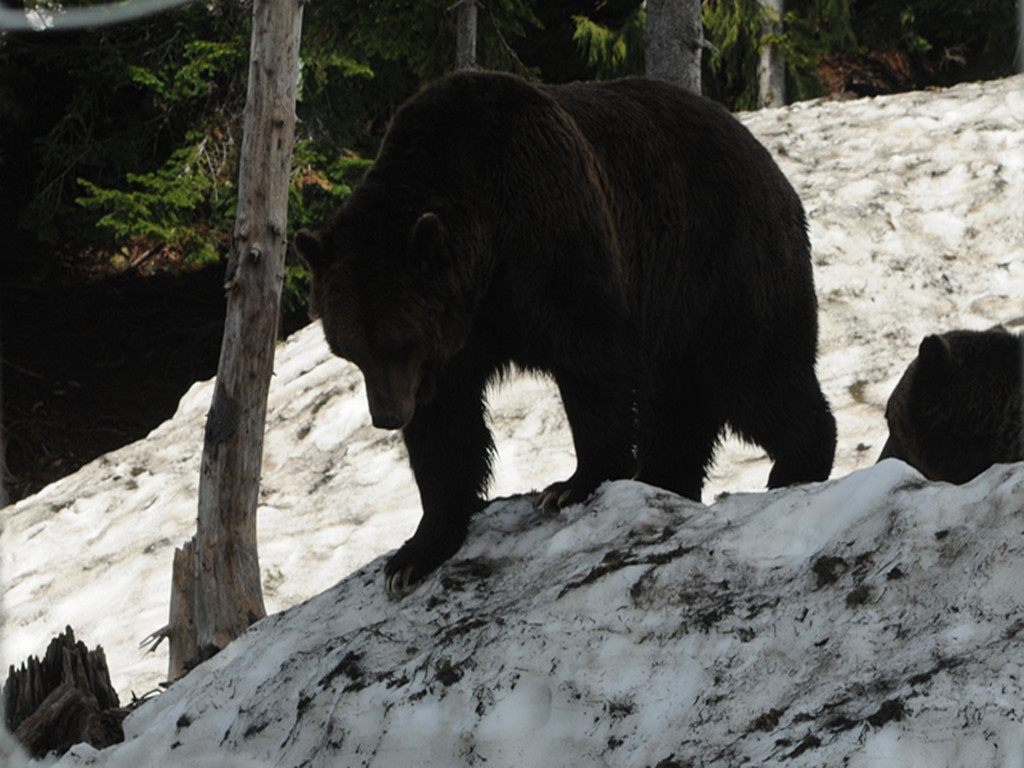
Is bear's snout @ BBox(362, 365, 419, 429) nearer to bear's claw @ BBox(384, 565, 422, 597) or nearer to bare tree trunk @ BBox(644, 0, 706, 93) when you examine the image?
bear's claw @ BBox(384, 565, 422, 597)

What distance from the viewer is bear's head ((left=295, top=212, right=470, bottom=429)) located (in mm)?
3570

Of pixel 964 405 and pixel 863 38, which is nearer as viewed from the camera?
pixel 964 405

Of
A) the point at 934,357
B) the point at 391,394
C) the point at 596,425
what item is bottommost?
the point at 934,357

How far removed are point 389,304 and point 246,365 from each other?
8.92ft

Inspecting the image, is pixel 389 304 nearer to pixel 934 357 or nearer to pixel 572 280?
pixel 572 280

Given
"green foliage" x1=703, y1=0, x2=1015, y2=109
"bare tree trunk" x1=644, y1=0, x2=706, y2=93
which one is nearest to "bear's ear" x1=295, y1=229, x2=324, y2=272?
"bare tree trunk" x1=644, y1=0, x2=706, y2=93

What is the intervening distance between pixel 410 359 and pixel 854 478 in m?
1.43

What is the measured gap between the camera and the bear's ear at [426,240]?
3.47 m

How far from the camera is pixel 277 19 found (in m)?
6.10

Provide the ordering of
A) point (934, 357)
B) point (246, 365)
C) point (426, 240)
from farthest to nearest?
1. point (246, 365)
2. point (934, 357)
3. point (426, 240)

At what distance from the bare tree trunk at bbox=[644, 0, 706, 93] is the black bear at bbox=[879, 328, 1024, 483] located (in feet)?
14.1

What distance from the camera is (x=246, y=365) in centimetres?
609

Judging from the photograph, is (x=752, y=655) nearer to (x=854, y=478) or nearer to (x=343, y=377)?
(x=854, y=478)

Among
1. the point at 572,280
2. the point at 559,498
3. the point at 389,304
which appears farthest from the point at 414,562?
the point at 572,280
